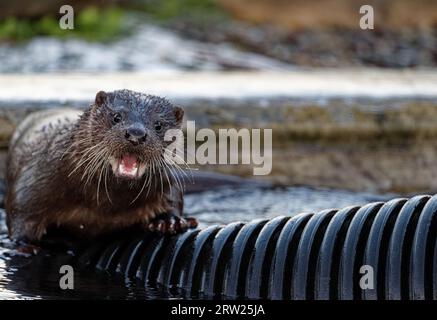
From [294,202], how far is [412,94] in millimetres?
1323

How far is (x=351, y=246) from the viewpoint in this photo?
14.4 feet

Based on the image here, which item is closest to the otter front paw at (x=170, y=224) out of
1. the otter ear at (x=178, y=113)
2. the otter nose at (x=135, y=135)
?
the otter ear at (x=178, y=113)

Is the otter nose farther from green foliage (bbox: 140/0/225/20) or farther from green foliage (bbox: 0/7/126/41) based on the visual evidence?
green foliage (bbox: 140/0/225/20)

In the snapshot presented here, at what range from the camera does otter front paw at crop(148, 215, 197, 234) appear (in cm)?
509

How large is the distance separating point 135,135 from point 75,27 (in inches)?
295

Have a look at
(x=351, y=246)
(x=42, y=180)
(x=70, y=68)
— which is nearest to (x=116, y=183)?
(x=42, y=180)

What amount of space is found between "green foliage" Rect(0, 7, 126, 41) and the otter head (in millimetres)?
6312

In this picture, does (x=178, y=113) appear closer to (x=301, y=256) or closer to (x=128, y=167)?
(x=128, y=167)

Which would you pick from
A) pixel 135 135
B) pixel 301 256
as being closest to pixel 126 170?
pixel 135 135

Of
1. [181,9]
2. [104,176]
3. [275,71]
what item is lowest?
[104,176]

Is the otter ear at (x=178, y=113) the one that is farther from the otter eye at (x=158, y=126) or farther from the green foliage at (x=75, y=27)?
the green foliage at (x=75, y=27)

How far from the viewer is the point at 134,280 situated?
16.0 ft

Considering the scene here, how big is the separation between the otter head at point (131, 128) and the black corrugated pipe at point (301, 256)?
418 millimetres

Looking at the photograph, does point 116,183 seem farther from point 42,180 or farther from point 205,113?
point 205,113
